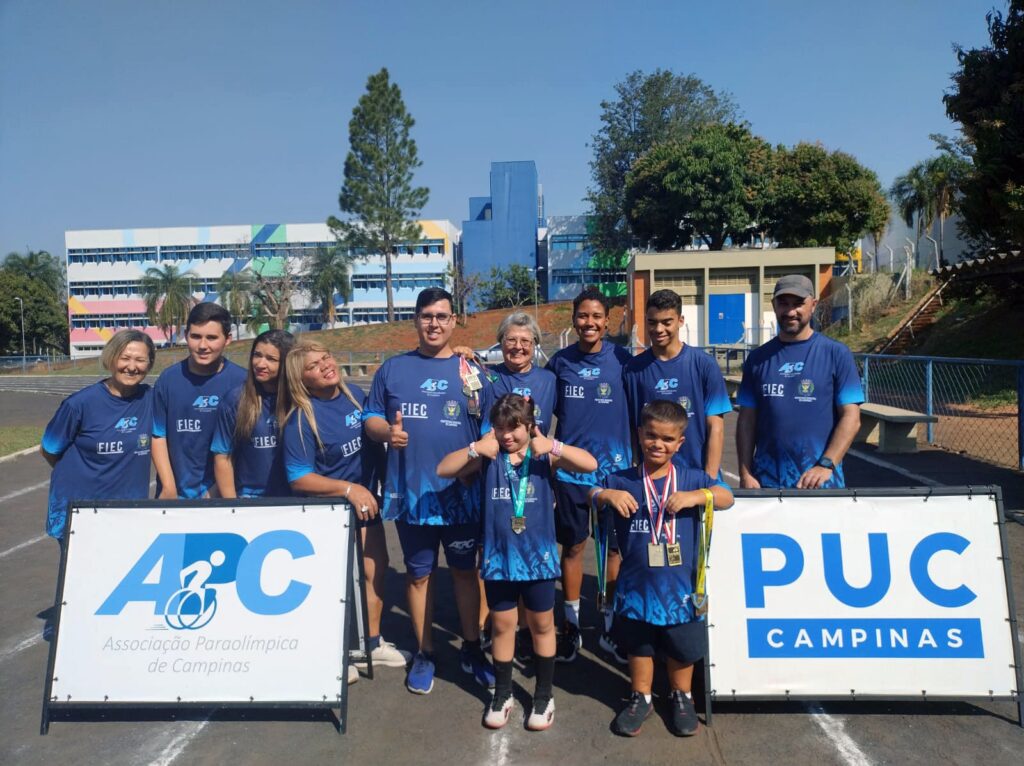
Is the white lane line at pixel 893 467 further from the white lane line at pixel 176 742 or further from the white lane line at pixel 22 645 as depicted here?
the white lane line at pixel 22 645

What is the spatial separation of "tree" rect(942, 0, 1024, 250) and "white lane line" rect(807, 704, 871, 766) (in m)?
13.0

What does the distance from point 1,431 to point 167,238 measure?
207ft

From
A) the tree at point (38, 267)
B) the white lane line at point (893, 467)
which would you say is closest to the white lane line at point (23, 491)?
the white lane line at point (893, 467)

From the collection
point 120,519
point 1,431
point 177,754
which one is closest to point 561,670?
point 177,754

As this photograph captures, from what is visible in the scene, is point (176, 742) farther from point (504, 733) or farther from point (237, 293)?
point (237, 293)

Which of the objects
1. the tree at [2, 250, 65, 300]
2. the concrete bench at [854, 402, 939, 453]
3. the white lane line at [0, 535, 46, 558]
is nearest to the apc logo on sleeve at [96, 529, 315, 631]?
the white lane line at [0, 535, 46, 558]

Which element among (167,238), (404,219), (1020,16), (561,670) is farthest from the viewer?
(167,238)

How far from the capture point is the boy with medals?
10.8 feet

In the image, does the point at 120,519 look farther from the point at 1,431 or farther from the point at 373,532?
the point at 1,431

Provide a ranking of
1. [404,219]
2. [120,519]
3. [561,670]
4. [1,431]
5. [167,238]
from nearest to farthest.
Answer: [120,519], [561,670], [1,431], [404,219], [167,238]

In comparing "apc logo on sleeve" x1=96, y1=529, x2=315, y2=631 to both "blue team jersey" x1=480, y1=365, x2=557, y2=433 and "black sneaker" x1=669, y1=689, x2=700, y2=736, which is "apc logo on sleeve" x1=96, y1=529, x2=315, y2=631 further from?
"black sneaker" x1=669, y1=689, x2=700, y2=736

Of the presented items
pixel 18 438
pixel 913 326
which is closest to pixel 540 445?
pixel 18 438

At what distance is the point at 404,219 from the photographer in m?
49.9

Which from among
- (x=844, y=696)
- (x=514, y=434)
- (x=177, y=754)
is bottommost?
(x=177, y=754)
